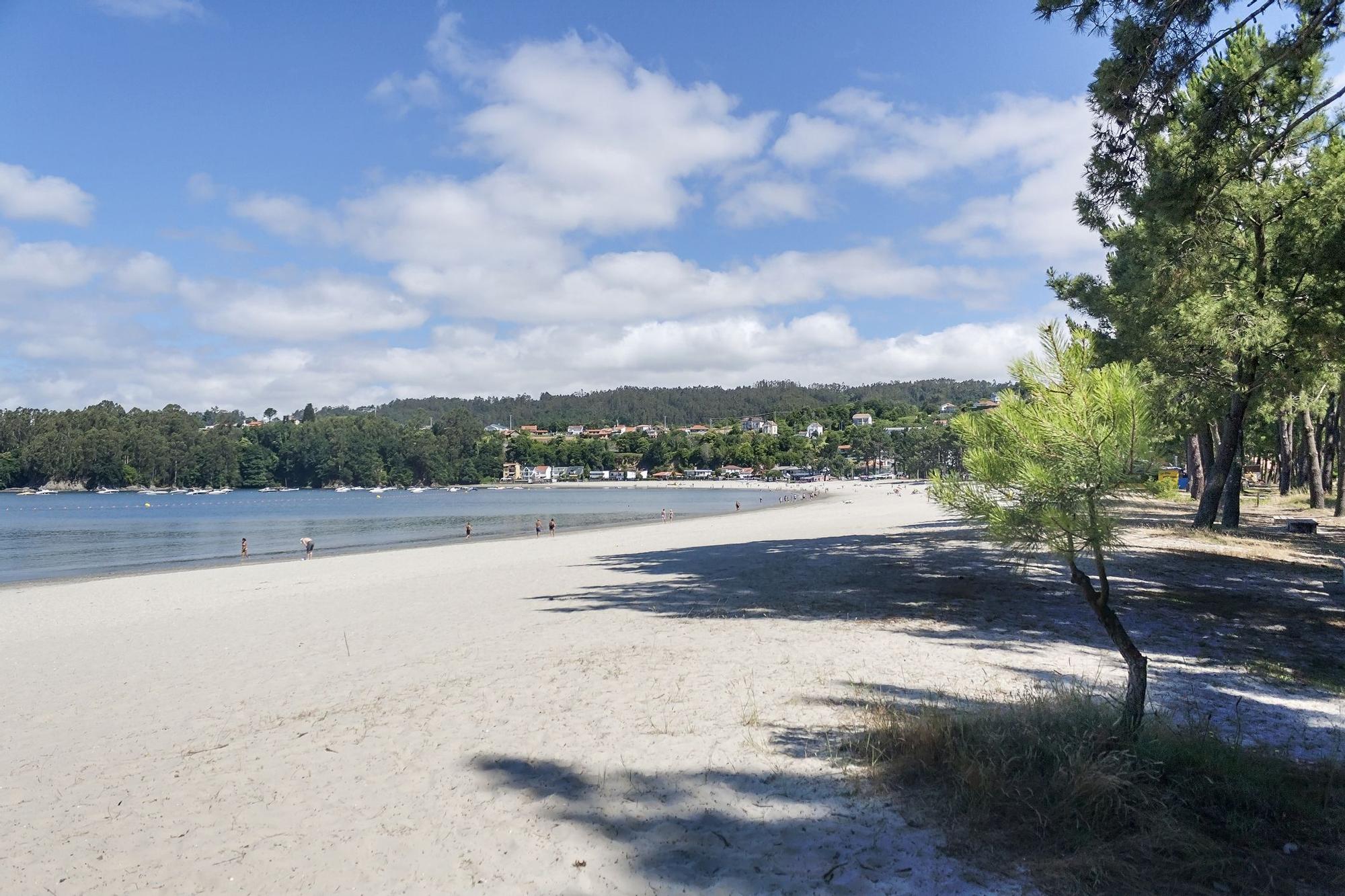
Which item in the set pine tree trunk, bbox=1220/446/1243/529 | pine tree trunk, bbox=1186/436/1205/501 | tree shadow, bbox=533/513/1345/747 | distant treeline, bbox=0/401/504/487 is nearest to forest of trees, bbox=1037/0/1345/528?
pine tree trunk, bbox=1220/446/1243/529

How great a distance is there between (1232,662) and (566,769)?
6.49 metres

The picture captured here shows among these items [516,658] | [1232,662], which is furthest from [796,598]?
[1232,662]

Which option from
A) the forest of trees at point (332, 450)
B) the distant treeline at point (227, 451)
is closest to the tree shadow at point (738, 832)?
the forest of trees at point (332, 450)

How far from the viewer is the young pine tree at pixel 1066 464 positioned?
465 cm

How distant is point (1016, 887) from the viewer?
141 inches

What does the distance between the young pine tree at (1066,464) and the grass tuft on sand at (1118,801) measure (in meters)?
0.39

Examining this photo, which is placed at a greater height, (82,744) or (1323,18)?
(1323,18)

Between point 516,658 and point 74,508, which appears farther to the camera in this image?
point 74,508

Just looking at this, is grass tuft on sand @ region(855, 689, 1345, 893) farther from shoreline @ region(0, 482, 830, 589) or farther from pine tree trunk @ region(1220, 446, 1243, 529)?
shoreline @ region(0, 482, 830, 589)

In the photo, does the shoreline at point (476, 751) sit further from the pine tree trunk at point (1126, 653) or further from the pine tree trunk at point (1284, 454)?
the pine tree trunk at point (1284, 454)

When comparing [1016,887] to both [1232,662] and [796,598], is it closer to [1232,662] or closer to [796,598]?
[1232,662]

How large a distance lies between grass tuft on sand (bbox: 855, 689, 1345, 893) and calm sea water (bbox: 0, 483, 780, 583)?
29.0 meters

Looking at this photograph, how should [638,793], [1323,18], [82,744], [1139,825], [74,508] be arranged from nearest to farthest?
1. [1139,825]
2. [638,793]
3. [82,744]
4. [1323,18]
5. [74,508]

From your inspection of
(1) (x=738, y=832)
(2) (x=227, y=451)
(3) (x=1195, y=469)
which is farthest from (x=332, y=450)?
(1) (x=738, y=832)
